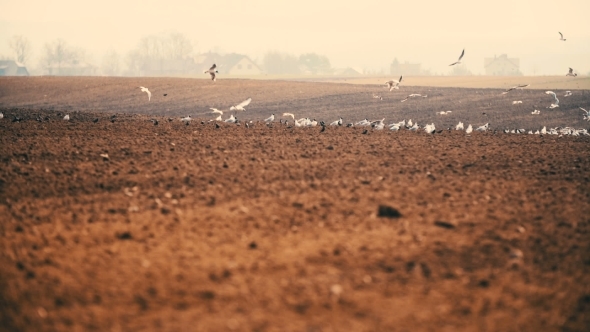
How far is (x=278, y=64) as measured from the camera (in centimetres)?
16350

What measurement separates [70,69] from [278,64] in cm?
5433

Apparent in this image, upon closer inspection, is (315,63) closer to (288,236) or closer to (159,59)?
(159,59)

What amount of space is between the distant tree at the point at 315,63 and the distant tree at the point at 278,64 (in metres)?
6.32

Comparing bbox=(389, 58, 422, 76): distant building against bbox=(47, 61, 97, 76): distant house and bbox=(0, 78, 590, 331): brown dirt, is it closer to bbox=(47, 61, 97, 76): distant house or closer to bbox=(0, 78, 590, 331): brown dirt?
bbox=(47, 61, 97, 76): distant house

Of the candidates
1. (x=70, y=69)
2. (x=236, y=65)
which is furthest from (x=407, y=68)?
(x=70, y=69)

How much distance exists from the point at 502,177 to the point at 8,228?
9.12 m

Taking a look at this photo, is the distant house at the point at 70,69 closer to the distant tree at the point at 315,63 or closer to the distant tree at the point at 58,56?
the distant tree at the point at 58,56

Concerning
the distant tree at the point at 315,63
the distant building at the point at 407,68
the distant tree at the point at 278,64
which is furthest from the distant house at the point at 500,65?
the distant tree at the point at 278,64

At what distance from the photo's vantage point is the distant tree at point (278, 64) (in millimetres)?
162250

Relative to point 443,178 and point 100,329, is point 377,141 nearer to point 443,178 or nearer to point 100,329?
point 443,178

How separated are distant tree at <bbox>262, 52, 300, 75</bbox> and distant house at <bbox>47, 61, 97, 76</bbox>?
47.9 m

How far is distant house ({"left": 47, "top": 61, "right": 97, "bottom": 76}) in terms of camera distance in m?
162

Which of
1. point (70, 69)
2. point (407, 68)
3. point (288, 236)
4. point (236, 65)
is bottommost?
point (288, 236)

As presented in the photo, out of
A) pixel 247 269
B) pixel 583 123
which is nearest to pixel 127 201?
pixel 247 269
